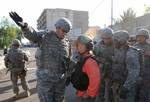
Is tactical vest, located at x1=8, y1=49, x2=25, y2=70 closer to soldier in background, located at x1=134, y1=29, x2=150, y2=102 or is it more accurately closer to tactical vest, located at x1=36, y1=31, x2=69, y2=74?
soldier in background, located at x1=134, y1=29, x2=150, y2=102

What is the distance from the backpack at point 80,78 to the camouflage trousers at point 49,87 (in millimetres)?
820

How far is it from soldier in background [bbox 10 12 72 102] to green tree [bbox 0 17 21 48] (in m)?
119

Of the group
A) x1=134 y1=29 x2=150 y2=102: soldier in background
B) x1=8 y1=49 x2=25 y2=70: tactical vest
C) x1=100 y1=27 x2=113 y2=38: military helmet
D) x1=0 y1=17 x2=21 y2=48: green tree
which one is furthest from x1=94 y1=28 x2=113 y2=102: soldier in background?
x1=0 y1=17 x2=21 y2=48: green tree

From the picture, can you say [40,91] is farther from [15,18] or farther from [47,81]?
[15,18]

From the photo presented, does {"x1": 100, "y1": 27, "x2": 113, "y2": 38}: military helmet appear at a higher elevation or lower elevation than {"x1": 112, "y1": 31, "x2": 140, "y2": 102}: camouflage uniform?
higher

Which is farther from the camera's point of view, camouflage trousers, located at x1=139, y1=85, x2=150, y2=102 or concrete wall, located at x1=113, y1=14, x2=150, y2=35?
concrete wall, located at x1=113, y1=14, x2=150, y2=35

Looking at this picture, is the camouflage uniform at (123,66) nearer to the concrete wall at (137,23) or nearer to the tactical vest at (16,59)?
the tactical vest at (16,59)

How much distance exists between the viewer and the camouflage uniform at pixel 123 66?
26.4 ft

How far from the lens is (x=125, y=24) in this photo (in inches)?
2913

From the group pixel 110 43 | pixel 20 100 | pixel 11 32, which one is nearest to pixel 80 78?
pixel 110 43

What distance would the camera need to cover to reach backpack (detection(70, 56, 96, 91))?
6.92 meters

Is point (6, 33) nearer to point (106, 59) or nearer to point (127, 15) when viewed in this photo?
point (127, 15)

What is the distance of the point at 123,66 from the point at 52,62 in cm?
149

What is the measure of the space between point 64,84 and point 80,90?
0.97 m
